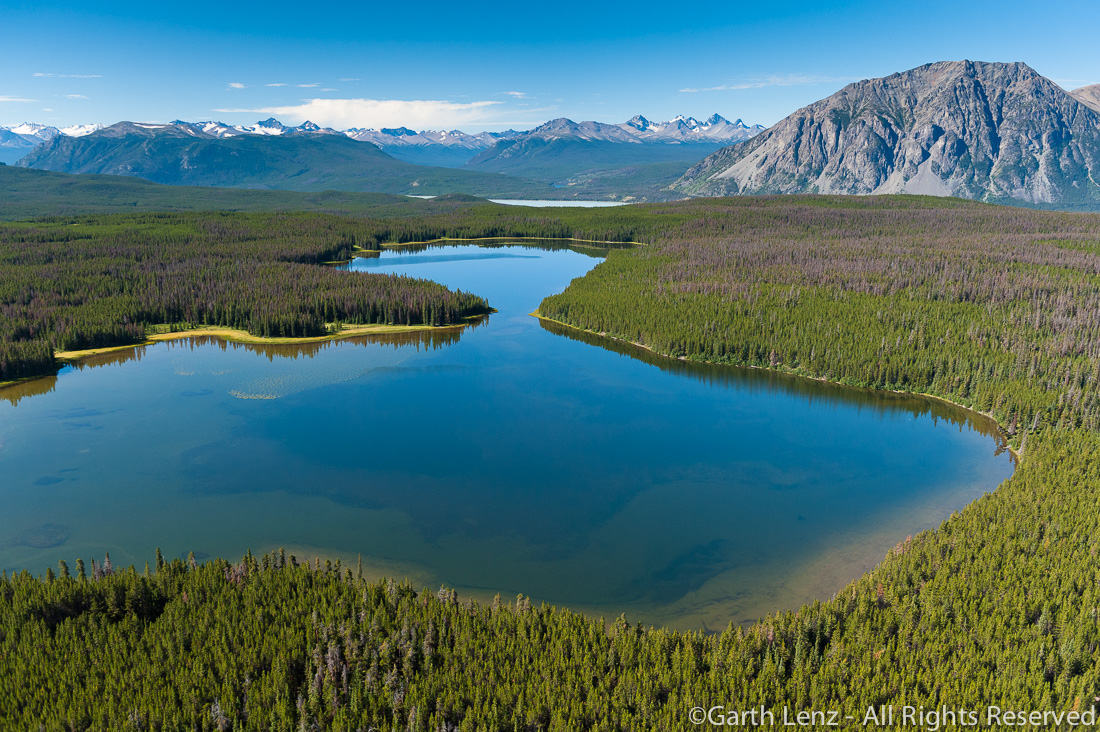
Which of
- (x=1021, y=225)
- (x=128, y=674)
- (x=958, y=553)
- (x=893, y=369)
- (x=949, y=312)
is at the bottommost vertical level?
(x=128, y=674)

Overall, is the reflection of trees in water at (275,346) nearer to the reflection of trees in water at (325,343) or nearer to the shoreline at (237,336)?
the reflection of trees in water at (325,343)

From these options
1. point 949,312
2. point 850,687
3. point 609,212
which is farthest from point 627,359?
point 609,212

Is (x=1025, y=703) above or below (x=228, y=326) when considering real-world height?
below

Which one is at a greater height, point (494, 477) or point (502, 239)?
point (502, 239)

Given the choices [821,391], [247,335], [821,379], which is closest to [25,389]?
[247,335]

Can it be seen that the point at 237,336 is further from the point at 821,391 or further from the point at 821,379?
the point at 821,379

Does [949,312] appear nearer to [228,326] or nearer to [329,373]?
[329,373]
